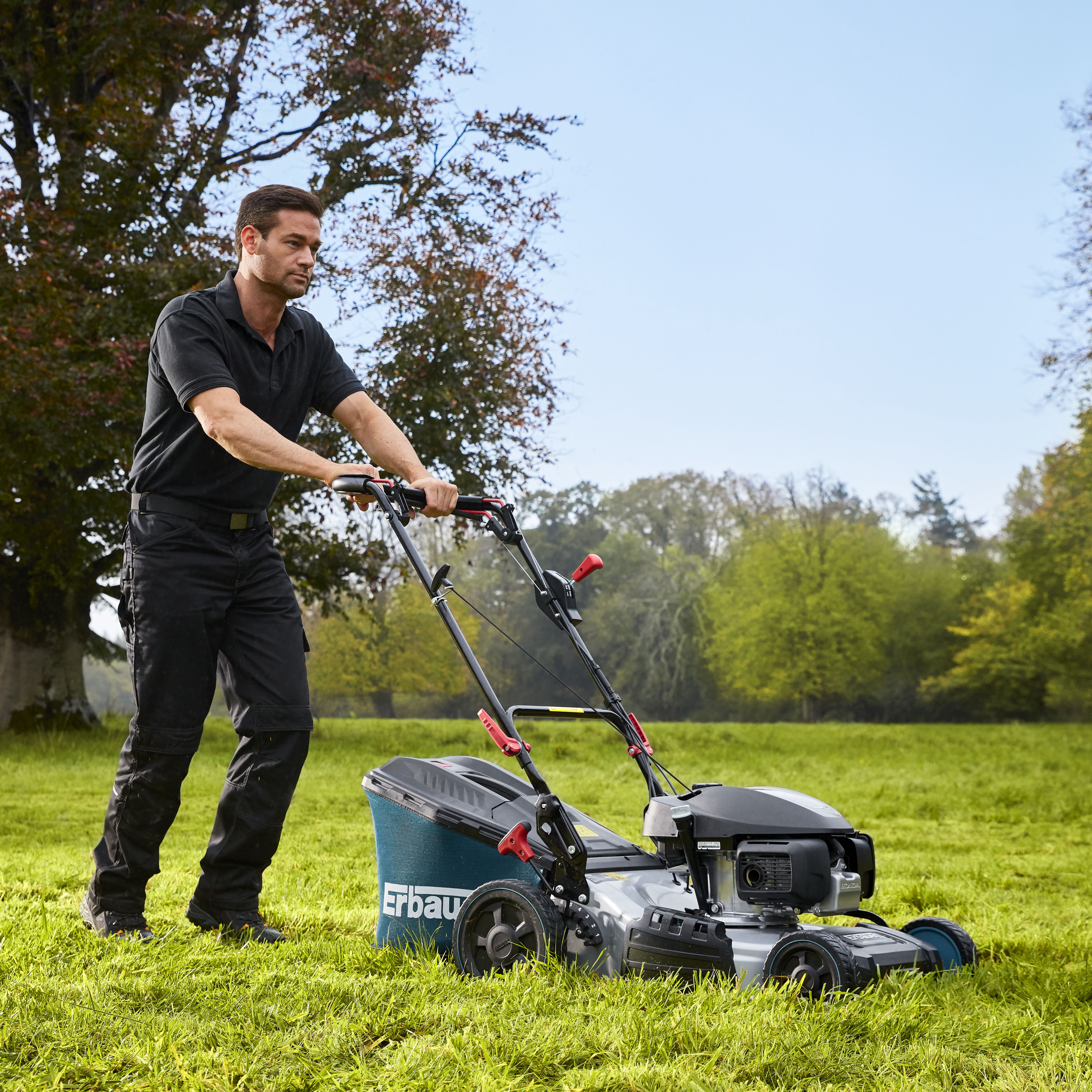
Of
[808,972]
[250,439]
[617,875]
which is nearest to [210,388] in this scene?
[250,439]

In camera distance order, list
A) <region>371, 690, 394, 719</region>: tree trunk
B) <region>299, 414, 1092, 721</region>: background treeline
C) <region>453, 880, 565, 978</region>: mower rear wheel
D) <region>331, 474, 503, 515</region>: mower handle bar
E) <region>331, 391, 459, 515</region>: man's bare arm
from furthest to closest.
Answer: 1. <region>371, 690, 394, 719</region>: tree trunk
2. <region>299, 414, 1092, 721</region>: background treeline
3. <region>331, 391, 459, 515</region>: man's bare arm
4. <region>331, 474, 503, 515</region>: mower handle bar
5. <region>453, 880, 565, 978</region>: mower rear wheel

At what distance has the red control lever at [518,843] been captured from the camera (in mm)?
3059

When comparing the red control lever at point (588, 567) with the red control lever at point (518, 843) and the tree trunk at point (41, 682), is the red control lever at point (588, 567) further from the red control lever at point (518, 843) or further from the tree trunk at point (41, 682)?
the tree trunk at point (41, 682)

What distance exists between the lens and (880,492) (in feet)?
167

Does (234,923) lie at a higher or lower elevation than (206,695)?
lower

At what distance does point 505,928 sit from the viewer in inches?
120

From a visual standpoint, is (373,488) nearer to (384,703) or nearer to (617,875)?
(617,875)

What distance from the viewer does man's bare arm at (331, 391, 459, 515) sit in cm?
364

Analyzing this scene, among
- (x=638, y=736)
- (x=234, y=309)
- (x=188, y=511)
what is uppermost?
(x=234, y=309)

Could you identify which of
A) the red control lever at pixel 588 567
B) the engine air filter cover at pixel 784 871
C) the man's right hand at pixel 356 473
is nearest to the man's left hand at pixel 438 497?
the man's right hand at pixel 356 473

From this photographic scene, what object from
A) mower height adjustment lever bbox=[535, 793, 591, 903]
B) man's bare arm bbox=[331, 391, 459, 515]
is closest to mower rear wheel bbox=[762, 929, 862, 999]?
mower height adjustment lever bbox=[535, 793, 591, 903]

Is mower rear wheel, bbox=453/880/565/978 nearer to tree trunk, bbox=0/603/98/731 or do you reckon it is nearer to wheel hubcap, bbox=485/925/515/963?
wheel hubcap, bbox=485/925/515/963

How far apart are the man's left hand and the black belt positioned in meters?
0.64

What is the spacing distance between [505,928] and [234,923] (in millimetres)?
978
